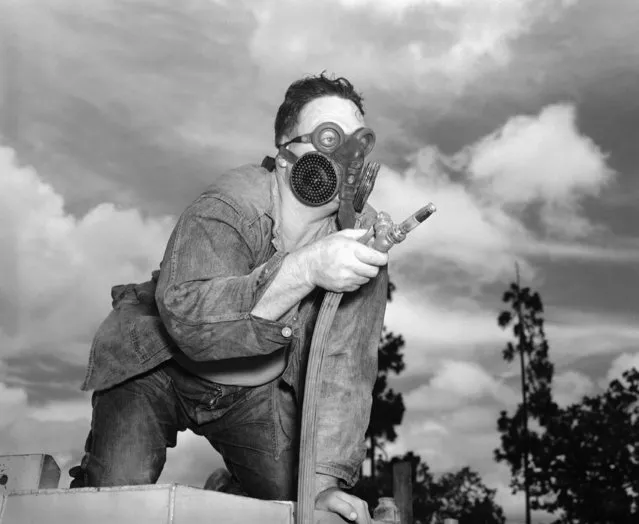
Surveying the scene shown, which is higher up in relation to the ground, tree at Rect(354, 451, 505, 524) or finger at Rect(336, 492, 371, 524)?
tree at Rect(354, 451, 505, 524)

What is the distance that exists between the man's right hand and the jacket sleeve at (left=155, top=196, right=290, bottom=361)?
17 cm

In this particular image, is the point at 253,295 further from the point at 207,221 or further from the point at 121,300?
the point at 121,300

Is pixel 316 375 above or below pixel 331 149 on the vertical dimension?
below

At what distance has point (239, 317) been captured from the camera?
2.58m

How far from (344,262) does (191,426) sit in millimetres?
1185

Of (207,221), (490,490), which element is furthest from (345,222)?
(490,490)

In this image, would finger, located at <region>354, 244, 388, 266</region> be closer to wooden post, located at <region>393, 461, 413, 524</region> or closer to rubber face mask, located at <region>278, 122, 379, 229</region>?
rubber face mask, located at <region>278, 122, 379, 229</region>

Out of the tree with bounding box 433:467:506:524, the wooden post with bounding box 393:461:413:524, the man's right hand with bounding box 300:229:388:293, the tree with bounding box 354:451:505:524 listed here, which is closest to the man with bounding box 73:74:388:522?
the man's right hand with bounding box 300:229:388:293

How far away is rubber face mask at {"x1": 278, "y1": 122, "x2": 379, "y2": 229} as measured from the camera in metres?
2.94

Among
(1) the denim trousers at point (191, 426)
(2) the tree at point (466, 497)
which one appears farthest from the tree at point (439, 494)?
(1) the denim trousers at point (191, 426)

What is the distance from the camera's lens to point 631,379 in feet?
80.1

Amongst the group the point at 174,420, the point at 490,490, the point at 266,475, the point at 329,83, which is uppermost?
the point at 490,490

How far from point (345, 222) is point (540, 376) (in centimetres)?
2427

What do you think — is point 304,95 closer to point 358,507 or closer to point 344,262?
point 344,262
